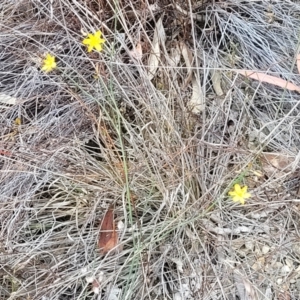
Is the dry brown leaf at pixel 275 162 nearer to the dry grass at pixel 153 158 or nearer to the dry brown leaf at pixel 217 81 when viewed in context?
the dry grass at pixel 153 158

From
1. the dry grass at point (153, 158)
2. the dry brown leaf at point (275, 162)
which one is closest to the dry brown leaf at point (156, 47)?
the dry grass at point (153, 158)

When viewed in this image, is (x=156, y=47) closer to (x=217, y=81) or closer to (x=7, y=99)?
(x=217, y=81)

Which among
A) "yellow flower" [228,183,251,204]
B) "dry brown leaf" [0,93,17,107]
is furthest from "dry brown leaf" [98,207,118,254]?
"dry brown leaf" [0,93,17,107]

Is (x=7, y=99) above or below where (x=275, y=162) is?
above

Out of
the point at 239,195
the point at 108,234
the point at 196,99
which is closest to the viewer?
the point at 239,195

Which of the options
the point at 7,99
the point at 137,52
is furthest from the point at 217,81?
the point at 7,99

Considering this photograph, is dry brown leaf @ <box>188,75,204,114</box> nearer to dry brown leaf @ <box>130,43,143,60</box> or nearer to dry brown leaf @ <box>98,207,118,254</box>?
dry brown leaf @ <box>130,43,143,60</box>
